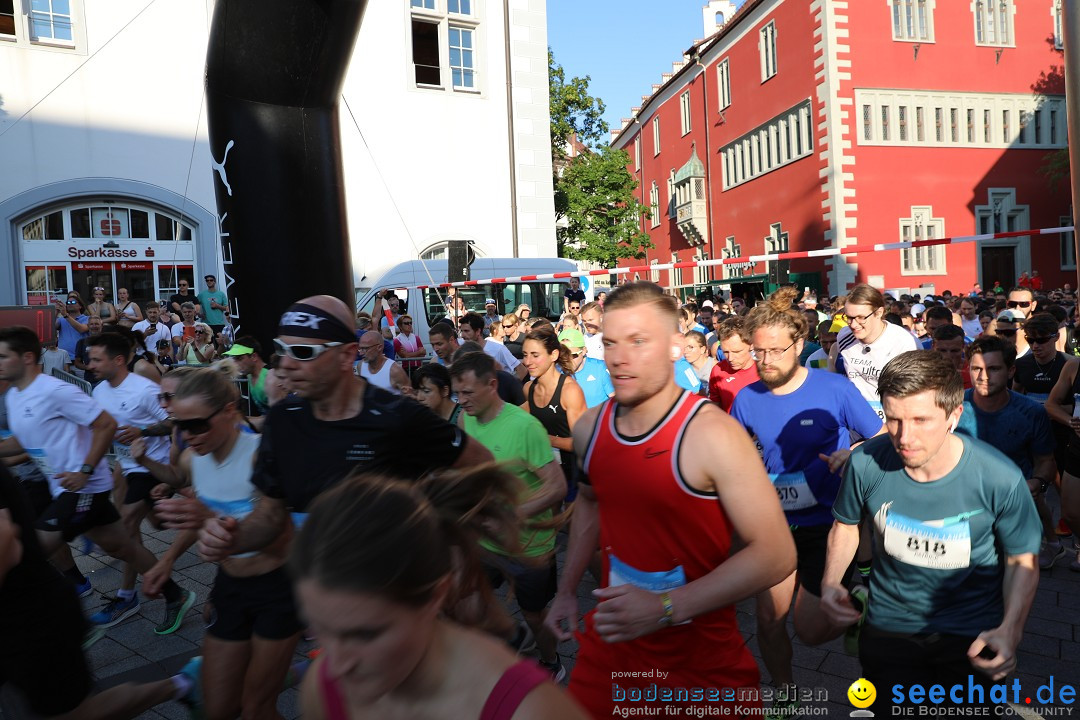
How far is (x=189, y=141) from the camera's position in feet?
61.2

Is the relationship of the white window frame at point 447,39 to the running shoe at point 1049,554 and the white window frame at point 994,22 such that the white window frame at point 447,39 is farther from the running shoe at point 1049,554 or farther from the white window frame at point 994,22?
the white window frame at point 994,22

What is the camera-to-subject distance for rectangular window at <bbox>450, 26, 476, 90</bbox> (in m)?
20.9

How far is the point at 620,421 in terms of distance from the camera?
8.73 feet

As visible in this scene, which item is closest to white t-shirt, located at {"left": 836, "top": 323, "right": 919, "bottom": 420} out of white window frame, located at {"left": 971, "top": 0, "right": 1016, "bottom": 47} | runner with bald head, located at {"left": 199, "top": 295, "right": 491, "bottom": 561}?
runner with bald head, located at {"left": 199, "top": 295, "right": 491, "bottom": 561}

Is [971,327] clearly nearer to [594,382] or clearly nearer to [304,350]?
[594,382]

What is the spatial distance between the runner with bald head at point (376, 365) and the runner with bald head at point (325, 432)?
4296mm

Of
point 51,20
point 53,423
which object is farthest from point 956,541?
point 51,20

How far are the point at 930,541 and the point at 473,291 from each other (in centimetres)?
1409

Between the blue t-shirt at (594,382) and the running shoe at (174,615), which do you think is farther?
the blue t-shirt at (594,382)

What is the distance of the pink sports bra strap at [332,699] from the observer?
1.61m

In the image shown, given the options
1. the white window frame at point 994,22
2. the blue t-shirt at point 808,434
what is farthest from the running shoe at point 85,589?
the white window frame at point 994,22

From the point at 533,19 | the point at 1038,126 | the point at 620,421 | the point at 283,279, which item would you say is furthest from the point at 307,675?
the point at 1038,126

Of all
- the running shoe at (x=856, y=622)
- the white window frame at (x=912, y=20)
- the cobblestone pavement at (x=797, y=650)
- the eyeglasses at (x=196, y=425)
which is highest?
the white window frame at (x=912, y=20)

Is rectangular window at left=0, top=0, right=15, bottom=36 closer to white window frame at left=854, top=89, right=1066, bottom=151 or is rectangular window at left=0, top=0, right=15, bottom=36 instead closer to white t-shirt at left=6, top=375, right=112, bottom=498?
white t-shirt at left=6, top=375, right=112, bottom=498
